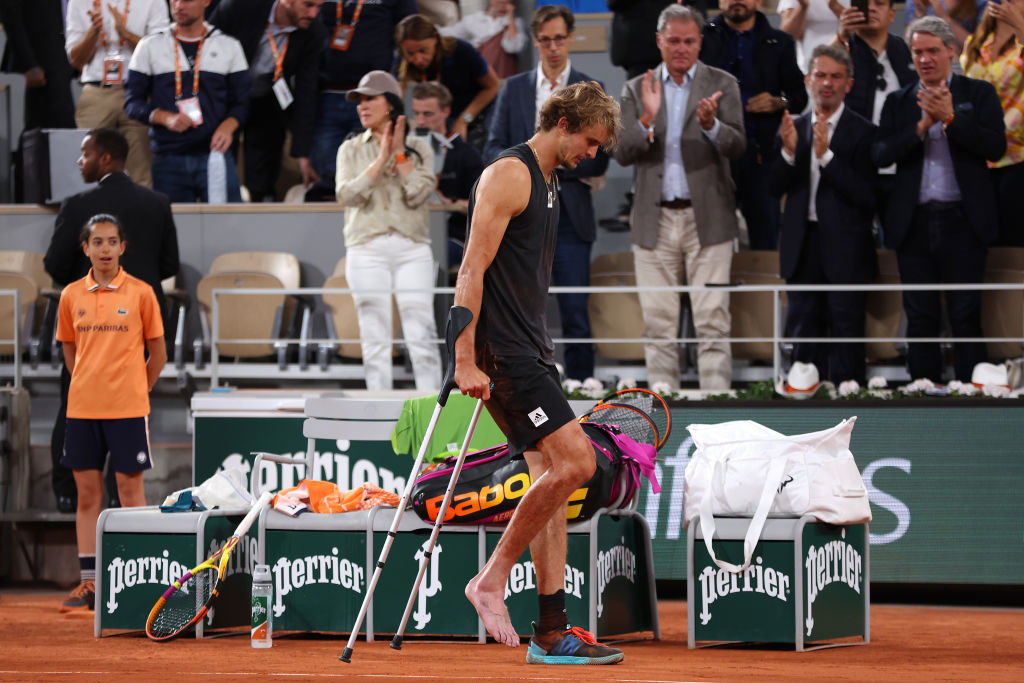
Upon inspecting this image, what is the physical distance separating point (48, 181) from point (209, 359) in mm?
2247

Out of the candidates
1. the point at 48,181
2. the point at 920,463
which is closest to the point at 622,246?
the point at 920,463

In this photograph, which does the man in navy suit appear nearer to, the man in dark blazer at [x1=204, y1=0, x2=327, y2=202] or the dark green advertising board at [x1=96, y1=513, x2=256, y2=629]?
the man in dark blazer at [x1=204, y1=0, x2=327, y2=202]

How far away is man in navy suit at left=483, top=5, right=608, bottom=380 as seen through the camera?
970 cm

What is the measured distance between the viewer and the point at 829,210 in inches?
361

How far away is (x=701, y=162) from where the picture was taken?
931 cm

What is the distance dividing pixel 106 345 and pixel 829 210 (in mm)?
4840

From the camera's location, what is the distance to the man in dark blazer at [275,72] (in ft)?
37.6

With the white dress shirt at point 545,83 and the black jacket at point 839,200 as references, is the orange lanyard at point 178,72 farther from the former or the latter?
the black jacket at point 839,200

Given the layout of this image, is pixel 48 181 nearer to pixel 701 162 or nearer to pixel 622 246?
pixel 622 246

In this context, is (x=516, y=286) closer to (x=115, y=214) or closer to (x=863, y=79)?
(x=115, y=214)

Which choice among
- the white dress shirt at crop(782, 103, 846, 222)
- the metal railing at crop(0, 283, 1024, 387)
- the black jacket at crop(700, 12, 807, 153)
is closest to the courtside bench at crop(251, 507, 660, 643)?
the metal railing at crop(0, 283, 1024, 387)

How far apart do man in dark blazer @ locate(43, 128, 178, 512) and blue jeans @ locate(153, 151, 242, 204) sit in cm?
242

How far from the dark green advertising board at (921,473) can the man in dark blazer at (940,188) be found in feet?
2.40

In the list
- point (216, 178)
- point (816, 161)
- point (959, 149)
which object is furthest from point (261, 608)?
point (216, 178)
